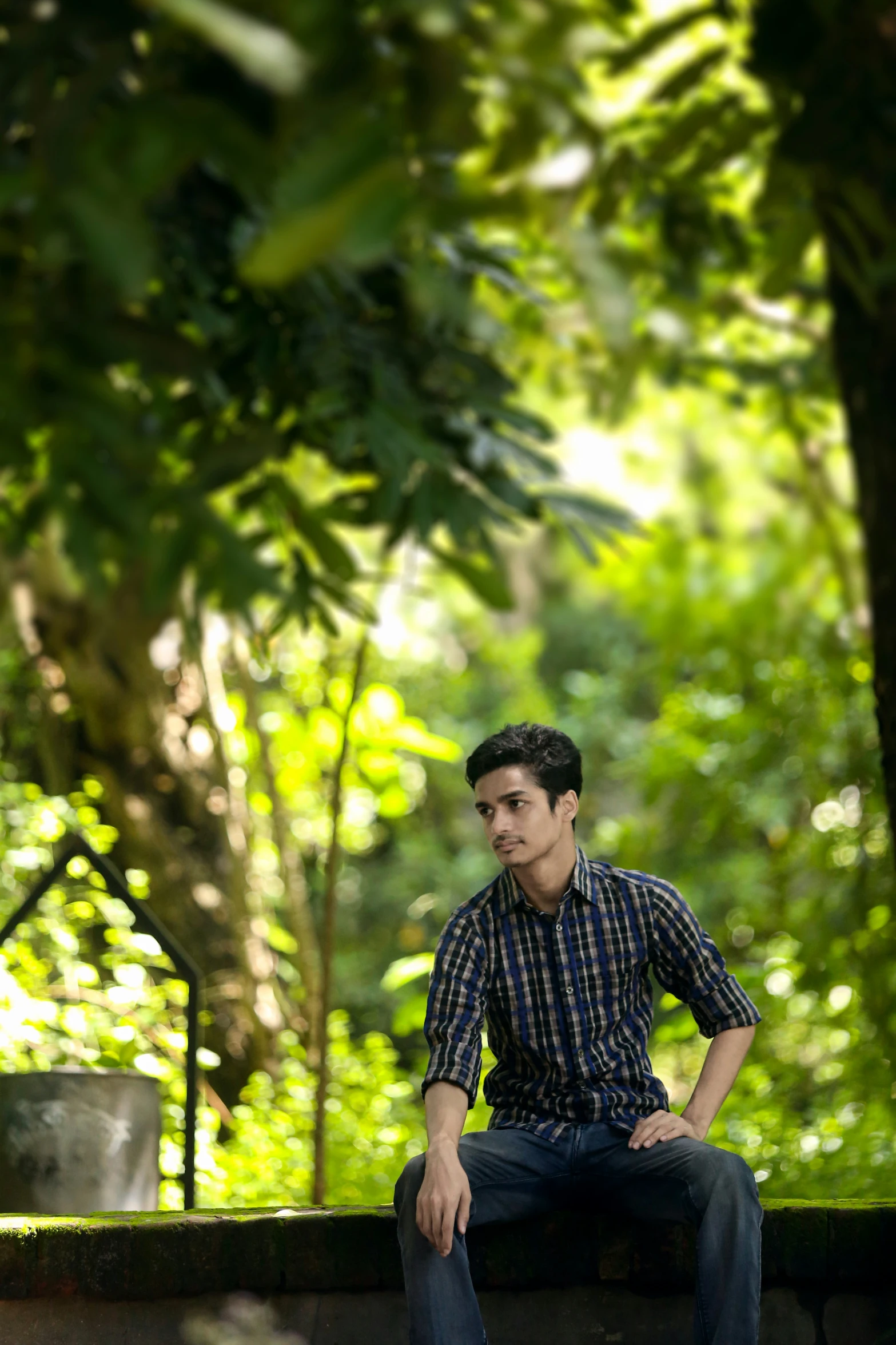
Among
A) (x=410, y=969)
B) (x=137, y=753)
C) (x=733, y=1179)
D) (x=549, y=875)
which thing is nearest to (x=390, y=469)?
(x=549, y=875)

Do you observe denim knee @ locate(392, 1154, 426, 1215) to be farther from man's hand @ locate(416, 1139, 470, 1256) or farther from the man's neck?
the man's neck

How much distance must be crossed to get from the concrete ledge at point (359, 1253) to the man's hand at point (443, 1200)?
0.76 ft

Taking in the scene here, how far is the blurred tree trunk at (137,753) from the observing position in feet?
16.3

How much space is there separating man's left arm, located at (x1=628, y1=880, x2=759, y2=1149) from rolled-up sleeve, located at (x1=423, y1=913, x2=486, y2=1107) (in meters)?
0.23

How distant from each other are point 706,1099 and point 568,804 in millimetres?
421

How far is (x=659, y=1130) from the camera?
5.99 ft

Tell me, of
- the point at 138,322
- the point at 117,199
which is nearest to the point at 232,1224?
the point at 138,322

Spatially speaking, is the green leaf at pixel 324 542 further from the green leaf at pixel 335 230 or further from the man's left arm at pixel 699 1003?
the green leaf at pixel 335 230

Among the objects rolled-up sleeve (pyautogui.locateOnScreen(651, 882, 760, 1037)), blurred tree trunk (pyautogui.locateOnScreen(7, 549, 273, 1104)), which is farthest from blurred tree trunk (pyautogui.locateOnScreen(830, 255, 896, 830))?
blurred tree trunk (pyautogui.locateOnScreen(7, 549, 273, 1104))

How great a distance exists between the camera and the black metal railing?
2.53m

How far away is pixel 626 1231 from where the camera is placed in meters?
1.94

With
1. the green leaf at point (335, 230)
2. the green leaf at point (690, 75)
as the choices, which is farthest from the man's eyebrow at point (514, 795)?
the green leaf at point (335, 230)

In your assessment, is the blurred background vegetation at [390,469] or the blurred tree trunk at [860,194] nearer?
the blurred background vegetation at [390,469]

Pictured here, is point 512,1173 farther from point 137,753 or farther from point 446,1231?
point 137,753
